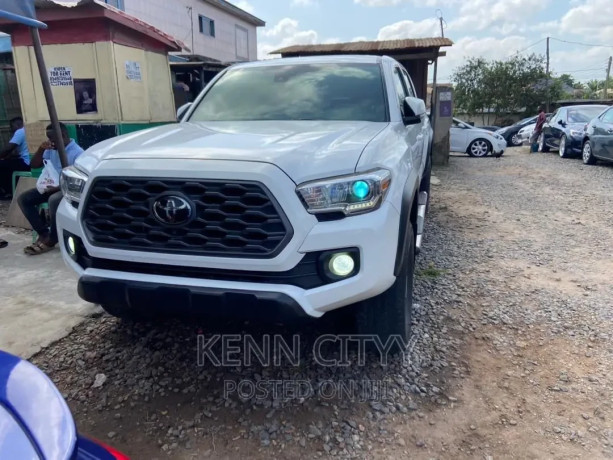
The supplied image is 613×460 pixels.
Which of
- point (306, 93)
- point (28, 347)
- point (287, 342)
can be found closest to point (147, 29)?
point (306, 93)

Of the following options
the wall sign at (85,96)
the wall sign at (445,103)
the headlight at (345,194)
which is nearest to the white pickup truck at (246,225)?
the headlight at (345,194)

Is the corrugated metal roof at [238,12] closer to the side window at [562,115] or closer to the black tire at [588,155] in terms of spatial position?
the side window at [562,115]

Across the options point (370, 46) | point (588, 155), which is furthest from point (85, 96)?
point (588, 155)

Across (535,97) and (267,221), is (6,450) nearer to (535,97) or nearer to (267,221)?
(267,221)

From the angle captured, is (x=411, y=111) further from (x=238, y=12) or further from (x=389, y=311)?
(x=238, y=12)

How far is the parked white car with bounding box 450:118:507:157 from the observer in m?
13.9

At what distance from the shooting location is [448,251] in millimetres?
4941

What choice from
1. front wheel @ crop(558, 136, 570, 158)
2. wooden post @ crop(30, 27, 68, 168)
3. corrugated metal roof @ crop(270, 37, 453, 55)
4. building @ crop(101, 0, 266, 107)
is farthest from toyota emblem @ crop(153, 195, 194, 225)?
front wheel @ crop(558, 136, 570, 158)

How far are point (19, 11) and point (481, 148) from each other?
12906 millimetres

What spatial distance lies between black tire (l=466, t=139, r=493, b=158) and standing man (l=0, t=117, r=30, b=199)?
1170 cm

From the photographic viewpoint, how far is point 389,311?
254 centimetres

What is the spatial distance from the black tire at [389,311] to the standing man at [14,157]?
5.94 m

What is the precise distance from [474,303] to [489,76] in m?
33.7

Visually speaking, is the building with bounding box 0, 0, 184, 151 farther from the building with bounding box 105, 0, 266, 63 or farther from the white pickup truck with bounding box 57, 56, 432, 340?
the building with bounding box 105, 0, 266, 63
